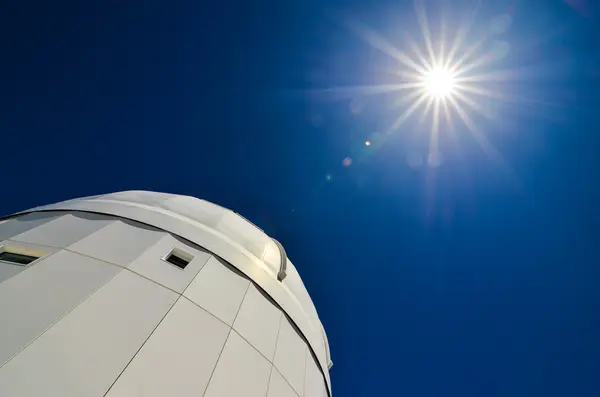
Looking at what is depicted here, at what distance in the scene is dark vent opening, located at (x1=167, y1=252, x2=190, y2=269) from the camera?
7.30 m

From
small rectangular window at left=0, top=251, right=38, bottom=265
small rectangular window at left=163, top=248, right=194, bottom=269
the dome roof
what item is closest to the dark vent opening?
small rectangular window at left=163, top=248, right=194, bottom=269

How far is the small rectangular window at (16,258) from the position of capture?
6.14 meters

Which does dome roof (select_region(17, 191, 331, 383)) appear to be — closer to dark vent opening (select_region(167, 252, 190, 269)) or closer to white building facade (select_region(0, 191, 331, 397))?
white building facade (select_region(0, 191, 331, 397))

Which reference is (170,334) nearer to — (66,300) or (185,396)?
(185,396)

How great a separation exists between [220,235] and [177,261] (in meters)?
1.96

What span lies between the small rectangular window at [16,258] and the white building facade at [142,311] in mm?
31

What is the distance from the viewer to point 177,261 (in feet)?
24.4

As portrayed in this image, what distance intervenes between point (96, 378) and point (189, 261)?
3656 millimetres

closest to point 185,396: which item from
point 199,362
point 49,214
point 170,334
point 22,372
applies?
point 199,362

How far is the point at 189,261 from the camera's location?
7.44 m

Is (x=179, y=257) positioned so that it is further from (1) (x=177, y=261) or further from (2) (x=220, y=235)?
(2) (x=220, y=235)

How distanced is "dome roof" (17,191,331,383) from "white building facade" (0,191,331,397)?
0.06 metres

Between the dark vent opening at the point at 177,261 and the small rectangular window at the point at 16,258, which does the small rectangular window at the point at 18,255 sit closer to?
the small rectangular window at the point at 16,258

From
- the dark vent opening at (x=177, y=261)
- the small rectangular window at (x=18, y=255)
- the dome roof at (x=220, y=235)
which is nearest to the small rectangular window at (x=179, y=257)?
the dark vent opening at (x=177, y=261)
